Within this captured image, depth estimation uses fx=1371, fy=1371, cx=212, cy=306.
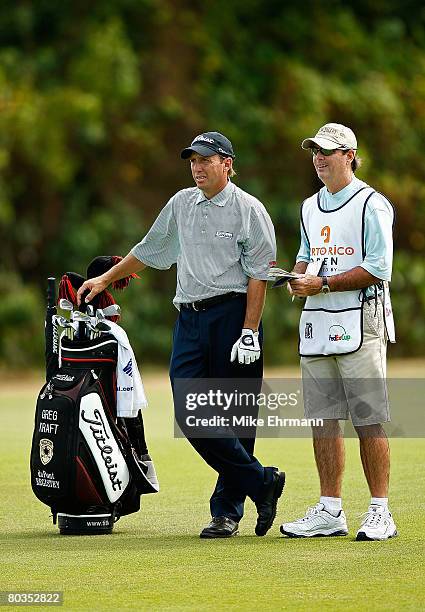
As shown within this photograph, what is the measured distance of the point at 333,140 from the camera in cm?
702

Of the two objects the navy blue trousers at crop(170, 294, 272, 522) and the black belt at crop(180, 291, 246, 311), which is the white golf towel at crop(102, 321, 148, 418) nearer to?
the navy blue trousers at crop(170, 294, 272, 522)

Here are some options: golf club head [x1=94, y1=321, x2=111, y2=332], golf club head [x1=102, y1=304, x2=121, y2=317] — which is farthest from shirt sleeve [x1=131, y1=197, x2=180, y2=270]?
golf club head [x1=94, y1=321, x2=111, y2=332]

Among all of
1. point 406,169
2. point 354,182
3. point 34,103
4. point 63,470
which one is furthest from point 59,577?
point 406,169

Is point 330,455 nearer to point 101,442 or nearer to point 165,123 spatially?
point 101,442

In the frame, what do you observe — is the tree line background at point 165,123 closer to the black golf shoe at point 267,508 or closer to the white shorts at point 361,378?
the black golf shoe at point 267,508

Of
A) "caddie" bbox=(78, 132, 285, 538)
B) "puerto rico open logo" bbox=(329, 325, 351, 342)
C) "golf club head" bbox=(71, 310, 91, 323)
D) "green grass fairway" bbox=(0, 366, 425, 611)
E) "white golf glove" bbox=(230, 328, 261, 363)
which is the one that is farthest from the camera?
"golf club head" bbox=(71, 310, 91, 323)

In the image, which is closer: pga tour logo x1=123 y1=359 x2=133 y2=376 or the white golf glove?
the white golf glove

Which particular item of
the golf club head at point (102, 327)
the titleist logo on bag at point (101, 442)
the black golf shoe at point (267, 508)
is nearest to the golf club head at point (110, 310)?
the golf club head at point (102, 327)

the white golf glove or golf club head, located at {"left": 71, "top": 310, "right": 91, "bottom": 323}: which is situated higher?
golf club head, located at {"left": 71, "top": 310, "right": 91, "bottom": 323}

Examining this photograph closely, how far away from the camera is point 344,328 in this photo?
6.95 metres

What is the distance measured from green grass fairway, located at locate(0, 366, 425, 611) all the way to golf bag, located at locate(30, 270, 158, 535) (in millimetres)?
163

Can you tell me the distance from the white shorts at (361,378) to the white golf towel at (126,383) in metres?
0.95

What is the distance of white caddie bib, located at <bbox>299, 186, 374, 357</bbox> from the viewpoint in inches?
273

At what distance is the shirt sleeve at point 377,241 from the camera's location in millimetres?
6855
